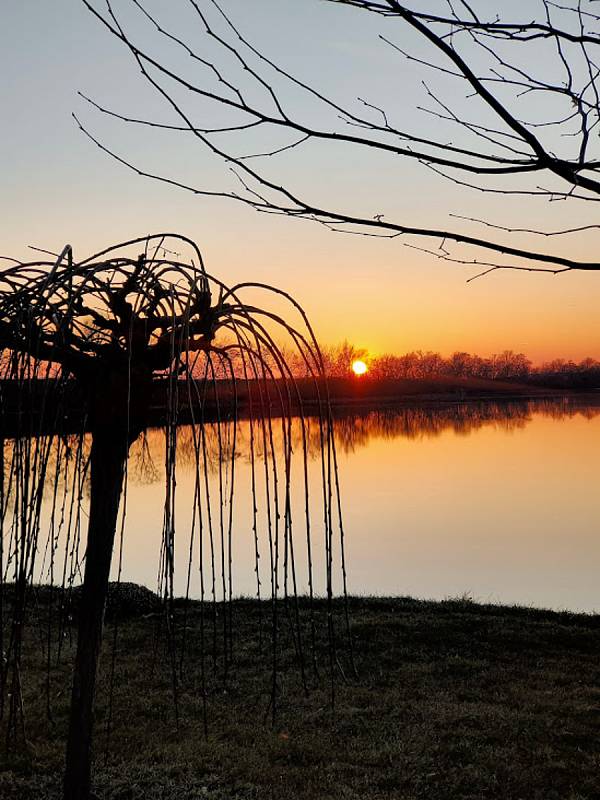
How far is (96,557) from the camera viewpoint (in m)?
2.83

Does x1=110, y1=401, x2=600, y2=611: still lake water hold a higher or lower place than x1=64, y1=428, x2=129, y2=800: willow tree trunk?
lower

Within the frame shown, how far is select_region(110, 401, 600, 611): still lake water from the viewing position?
1264 cm

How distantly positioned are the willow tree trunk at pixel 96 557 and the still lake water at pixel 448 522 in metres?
0.13

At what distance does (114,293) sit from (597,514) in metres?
18.7

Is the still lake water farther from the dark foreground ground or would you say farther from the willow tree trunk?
the dark foreground ground

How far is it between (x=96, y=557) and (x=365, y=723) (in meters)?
3.00

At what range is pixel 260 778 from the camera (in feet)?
14.3

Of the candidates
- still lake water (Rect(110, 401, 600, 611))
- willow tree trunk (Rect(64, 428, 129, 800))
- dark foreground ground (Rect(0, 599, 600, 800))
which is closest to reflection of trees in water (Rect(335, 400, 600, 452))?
still lake water (Rect(110, 401, 600, 611))

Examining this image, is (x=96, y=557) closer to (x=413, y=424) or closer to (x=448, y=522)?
(x=448, y=522)

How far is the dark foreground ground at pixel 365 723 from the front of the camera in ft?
14.0

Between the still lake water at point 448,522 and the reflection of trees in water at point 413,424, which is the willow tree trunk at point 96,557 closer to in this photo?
the still lake water at point 448,522

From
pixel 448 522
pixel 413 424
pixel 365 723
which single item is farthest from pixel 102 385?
pixel 413 424

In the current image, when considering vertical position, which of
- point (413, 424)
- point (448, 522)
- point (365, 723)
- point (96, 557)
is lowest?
point (448, 522)

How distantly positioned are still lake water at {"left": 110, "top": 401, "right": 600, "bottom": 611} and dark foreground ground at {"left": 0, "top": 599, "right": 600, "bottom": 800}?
5.49 feet
